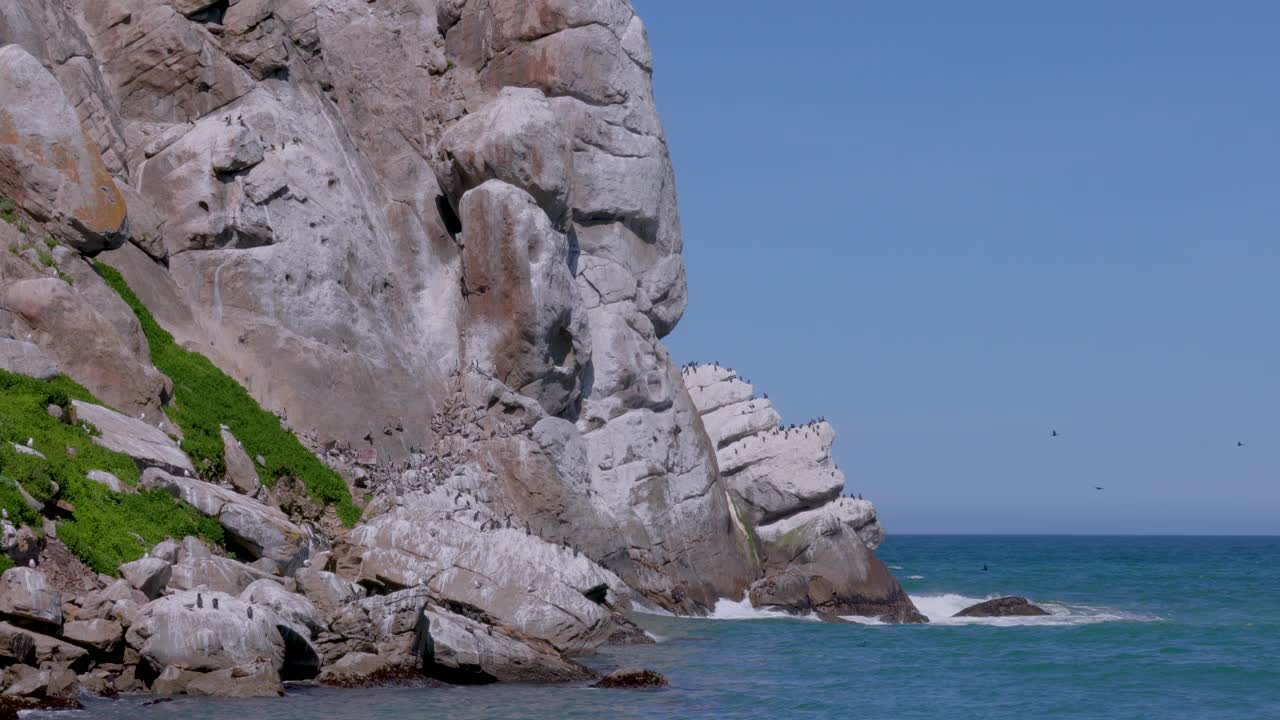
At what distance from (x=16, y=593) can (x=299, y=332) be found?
22.2 metres

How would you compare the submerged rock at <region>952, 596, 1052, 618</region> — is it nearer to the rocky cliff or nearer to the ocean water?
the ocean water

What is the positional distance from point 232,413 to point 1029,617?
3100 centimetres

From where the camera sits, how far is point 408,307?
4975cm

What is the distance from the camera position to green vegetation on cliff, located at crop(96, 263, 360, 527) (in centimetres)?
3884

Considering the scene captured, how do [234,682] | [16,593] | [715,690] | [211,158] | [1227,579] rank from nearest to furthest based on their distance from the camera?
[16,593] → [234,682] → [715,690] → [211,158] → [1227,579]

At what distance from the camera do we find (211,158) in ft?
147

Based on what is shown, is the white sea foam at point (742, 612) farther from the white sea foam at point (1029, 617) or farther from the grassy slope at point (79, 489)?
the grassy slope at point (79, 489)

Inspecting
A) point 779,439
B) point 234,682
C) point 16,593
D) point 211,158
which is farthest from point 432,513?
point 779,439

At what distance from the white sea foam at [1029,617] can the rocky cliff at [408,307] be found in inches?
114

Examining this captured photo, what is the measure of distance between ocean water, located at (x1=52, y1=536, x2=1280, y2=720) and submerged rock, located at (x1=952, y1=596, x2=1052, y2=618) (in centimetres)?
101

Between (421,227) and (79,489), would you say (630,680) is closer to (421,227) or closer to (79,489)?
(79,489)

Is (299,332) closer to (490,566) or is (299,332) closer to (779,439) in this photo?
(490,566)

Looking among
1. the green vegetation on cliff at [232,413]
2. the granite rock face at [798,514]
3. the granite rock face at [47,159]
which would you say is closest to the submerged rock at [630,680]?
the green vegetation on cliff at [232,413]

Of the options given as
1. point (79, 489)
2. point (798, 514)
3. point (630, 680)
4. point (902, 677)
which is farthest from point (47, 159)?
point (798, 514)
